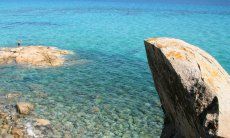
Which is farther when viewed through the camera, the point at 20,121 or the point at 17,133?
the point at 20,121

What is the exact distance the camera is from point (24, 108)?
26141 mm

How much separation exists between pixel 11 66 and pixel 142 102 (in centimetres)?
2120

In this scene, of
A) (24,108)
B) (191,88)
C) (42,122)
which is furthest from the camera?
(24,108)

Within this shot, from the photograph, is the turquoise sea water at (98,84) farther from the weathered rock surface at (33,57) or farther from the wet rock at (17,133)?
the wet rock at (17,133)

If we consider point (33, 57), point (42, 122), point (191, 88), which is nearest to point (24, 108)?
point (42, 122)

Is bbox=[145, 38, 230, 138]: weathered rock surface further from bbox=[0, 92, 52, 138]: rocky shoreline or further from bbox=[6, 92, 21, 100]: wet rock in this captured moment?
bbox=[6, 92, 21, 100]: wet rock

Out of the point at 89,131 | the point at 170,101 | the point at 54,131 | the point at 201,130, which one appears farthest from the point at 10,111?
the point at 201,130

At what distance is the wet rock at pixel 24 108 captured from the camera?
2579 centimetres

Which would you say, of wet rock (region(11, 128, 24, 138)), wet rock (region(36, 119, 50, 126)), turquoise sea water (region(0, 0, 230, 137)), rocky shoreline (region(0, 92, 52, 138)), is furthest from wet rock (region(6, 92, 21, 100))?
wet rock (region(11, 128, 24, 138))

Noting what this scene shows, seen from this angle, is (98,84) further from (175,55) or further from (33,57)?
(175,55)

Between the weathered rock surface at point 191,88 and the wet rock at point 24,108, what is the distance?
17.2m

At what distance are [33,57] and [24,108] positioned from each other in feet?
62.8

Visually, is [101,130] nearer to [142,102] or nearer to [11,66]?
[142,102]

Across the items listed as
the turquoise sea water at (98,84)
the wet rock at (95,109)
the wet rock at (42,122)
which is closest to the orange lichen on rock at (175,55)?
the turquoise sea water at (98,84)
